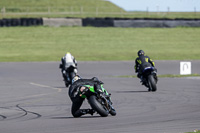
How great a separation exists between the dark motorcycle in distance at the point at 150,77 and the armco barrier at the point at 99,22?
92.9 feet

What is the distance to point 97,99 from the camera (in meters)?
12.2

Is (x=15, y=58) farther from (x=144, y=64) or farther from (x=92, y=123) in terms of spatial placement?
(x=92, y=123)

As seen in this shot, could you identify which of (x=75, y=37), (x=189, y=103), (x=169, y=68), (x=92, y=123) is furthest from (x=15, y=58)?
(x=92, y=123)

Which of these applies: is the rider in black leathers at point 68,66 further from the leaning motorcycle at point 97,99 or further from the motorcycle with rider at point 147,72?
the leaning motorcycle at point 97,99

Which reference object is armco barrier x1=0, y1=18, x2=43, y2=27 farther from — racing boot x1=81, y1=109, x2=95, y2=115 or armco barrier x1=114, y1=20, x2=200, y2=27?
racing boot x1=81, y1=109, x2=95, y2=115

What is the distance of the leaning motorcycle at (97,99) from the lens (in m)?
11.9

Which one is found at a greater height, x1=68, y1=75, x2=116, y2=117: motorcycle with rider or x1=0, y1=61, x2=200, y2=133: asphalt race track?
x1=68, y1=75, x2=116, y2=117: motorcycle with rider

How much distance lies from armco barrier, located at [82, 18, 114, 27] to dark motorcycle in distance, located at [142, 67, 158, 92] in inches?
1115

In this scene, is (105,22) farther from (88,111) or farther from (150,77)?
(88,111)

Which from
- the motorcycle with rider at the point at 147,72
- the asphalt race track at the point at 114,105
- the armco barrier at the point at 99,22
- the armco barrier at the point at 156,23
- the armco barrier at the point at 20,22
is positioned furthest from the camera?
the armco barrier at the point at 156,23

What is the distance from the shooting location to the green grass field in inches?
1650

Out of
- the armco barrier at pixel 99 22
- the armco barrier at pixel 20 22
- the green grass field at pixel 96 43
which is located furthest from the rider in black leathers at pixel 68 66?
the armco barrier at pixel 20 22

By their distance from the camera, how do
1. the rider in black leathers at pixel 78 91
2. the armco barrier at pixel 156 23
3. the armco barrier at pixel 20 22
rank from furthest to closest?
the armco barrier at pixel 156 23 < the armco barrier at pixel 20 22 < the rider in black leathers at pixel 78 91

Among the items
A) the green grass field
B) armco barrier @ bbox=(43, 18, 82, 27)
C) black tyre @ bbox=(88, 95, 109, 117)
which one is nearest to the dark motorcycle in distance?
black tyre @ bbox=(88, 95, 109, 117)
